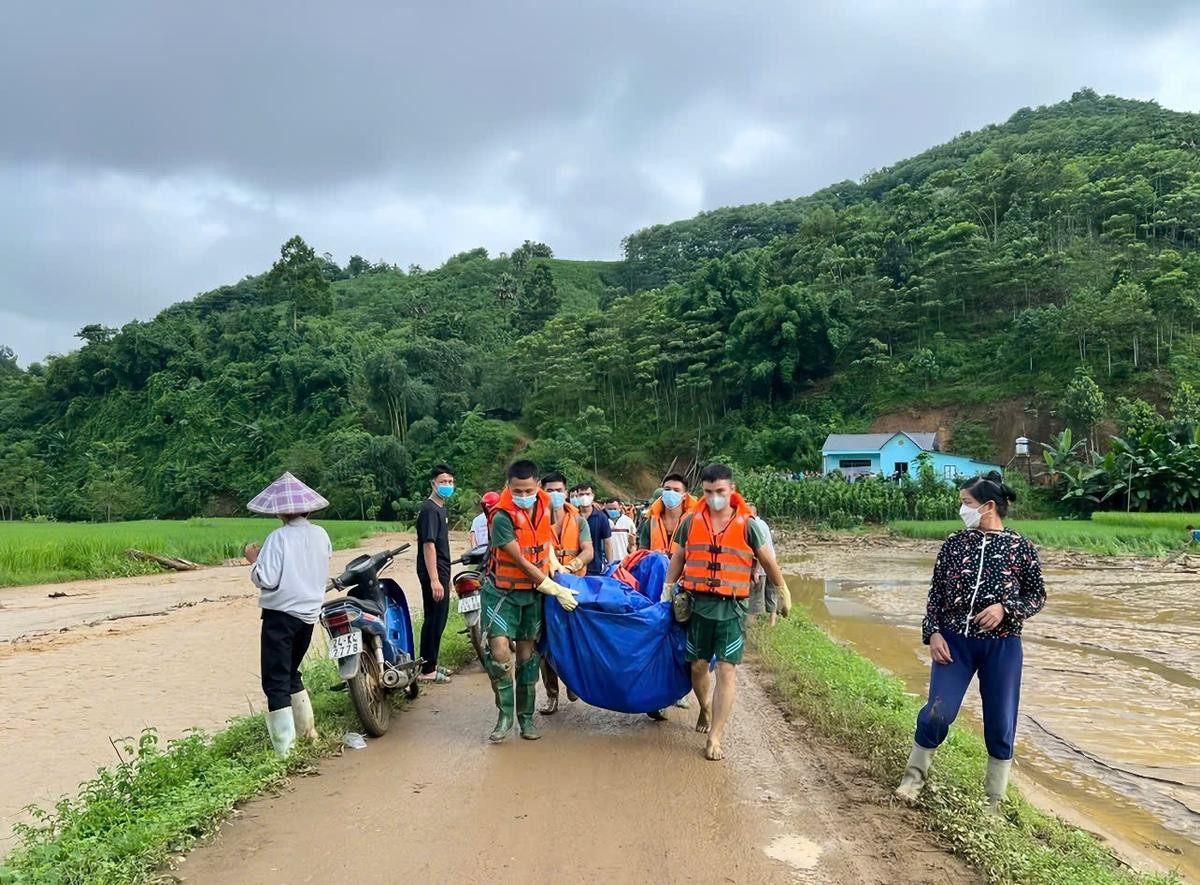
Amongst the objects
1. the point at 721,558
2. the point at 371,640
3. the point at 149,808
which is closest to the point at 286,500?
the point at 371,640

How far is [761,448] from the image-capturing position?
4250 centimetres

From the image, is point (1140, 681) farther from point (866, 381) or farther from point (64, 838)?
point (866, 381)

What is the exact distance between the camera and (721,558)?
5.02 meters

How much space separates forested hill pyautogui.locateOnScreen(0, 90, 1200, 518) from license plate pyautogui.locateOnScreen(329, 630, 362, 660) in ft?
124

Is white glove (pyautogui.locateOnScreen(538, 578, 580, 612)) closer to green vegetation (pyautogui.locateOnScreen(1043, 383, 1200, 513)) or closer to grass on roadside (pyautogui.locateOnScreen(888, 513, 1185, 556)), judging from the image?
grass on roadside (pyautogui.locateOnScreen(888, 513, 1185, 556))

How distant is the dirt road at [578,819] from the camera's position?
11.2ft

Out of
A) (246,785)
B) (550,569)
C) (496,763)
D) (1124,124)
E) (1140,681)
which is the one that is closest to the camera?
(246,785)

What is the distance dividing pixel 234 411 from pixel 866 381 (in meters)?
42.6

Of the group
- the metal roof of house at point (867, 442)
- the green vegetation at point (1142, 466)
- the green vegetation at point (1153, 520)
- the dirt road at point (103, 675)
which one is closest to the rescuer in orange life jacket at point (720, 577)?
the dirt road at point (103, 675)

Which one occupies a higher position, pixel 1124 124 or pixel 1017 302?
pixel 1124 124

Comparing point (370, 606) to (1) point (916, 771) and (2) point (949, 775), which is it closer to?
(1) point (916, 771)

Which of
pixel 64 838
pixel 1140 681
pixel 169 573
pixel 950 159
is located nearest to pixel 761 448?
pixel 169 573

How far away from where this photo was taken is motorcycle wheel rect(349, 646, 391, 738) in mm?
5270

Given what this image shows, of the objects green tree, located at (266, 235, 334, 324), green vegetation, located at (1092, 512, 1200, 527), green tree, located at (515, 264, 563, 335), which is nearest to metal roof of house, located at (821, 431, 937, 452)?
green vegetation, located at (1092, 512, 1200, 527)
